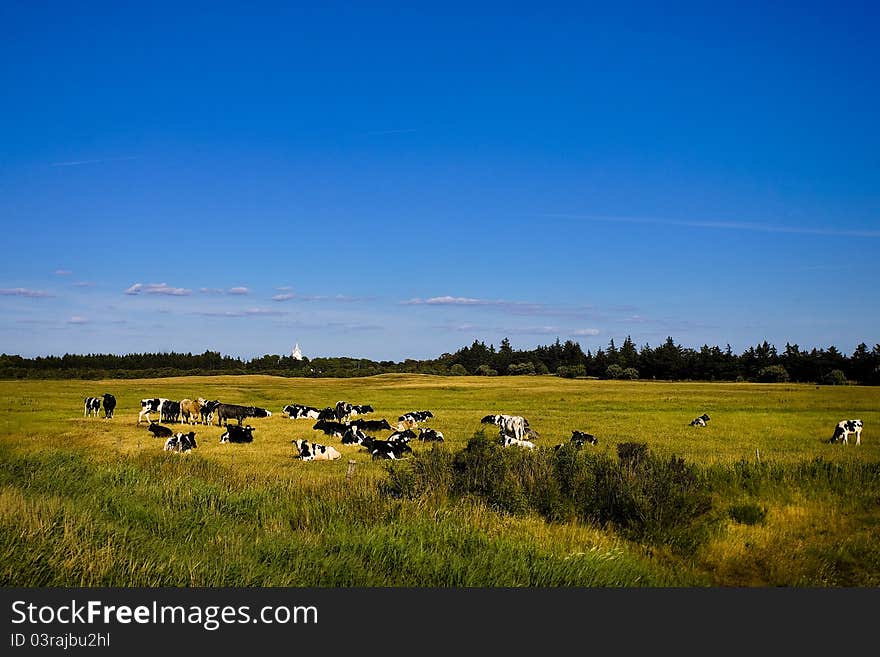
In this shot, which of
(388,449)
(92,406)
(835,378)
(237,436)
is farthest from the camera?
(835,378)

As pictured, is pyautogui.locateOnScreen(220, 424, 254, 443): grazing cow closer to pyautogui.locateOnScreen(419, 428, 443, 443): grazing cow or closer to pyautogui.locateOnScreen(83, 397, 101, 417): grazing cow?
pyautogui.locateOnScreen(419, 428, 443, 443): grazing cow

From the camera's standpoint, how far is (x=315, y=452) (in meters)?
24.5

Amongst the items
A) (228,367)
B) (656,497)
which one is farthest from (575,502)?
(228,367)

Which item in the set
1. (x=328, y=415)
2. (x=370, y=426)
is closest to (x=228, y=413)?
(x=328, y=415)

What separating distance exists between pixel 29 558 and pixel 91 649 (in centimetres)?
222

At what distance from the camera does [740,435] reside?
33.8m

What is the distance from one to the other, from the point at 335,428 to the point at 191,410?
1205 centimetres

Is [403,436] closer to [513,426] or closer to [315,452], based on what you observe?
[315,452]

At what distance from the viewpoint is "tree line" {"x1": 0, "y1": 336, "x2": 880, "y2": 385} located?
4028 inches

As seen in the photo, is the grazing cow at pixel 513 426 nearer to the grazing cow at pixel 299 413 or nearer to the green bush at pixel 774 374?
the grazing cow at pixel 299 413

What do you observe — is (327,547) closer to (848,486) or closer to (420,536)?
(420,536)

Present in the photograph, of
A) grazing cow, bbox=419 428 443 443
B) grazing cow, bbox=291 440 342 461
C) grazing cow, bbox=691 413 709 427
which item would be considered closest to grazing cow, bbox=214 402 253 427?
grazing cow, bbox=419 428 443 443

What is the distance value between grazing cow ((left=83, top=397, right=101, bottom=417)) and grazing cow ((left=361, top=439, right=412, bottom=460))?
2162 centimetres

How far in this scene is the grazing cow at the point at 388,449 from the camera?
80.9 feet
